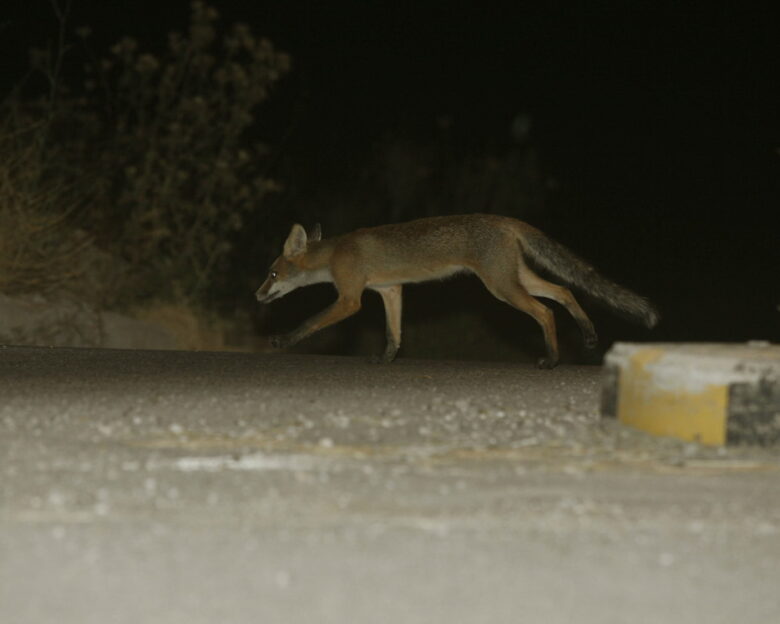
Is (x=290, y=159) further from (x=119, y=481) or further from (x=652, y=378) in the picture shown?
(x=119, y=481)

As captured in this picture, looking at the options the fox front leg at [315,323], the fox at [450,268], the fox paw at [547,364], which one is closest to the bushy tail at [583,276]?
the fox at [450,268]

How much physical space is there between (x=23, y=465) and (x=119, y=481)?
1.79ft

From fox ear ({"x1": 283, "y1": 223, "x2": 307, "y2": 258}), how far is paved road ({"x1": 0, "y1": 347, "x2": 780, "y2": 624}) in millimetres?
4989

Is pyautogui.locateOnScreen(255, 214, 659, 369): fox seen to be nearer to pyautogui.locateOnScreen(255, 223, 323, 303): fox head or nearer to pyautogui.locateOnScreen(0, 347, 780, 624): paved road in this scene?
pyautogui.locateOnScreen(255, 223, 323, 303): fox head

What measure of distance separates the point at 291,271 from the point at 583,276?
9.07 feet

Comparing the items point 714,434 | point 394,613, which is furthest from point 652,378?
point 394,613

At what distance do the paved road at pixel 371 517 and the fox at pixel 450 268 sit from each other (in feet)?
11.5

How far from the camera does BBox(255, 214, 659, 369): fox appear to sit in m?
10.5

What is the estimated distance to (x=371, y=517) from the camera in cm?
378

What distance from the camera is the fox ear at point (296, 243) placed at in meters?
11.9

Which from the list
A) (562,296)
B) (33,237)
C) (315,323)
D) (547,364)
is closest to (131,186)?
(33,237)

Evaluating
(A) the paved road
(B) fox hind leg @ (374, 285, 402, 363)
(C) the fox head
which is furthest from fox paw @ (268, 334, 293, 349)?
(A) the paved road

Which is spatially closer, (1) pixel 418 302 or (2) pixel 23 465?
(2) pixel 23 465

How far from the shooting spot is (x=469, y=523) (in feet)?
12.2
